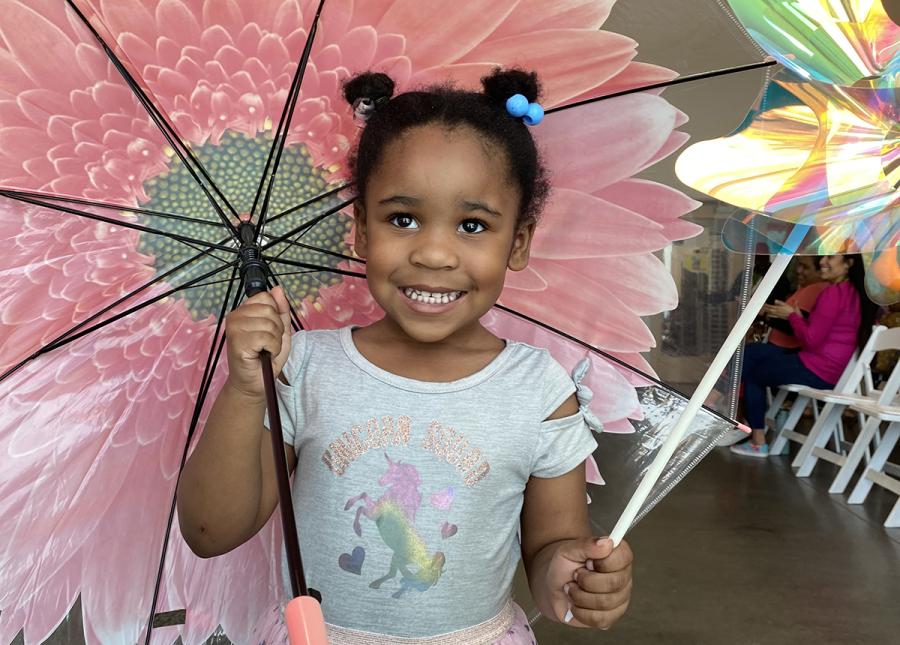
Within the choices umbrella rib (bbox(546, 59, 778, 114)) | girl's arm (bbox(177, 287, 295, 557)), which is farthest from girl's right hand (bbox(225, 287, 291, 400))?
umbrella rib (bbox(546, 59, 778, 114))

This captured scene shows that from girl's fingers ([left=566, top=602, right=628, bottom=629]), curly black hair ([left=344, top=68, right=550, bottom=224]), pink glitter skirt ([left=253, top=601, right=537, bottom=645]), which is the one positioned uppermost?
curly black hair ([left=344, top=68, right=550, bottom=224])

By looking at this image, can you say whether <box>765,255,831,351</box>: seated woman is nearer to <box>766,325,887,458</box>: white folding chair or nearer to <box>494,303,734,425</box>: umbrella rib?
<box>766,325,887,458</box>: white folding chair

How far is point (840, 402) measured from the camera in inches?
152

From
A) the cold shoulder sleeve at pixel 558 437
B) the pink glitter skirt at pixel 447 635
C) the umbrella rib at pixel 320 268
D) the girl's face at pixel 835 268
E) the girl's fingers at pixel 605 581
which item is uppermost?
the umbrella rib at pixel 320 268

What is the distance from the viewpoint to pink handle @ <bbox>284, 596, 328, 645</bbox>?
23.4 inches

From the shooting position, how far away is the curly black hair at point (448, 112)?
1.05 metres

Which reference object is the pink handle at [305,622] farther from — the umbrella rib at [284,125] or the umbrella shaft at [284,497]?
the umbrella rib at [284,125]

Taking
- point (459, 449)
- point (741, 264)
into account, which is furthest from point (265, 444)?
point (741, 264)

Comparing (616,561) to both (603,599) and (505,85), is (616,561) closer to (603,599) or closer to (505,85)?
(603,599)

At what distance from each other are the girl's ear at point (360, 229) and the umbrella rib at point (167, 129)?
15 cm

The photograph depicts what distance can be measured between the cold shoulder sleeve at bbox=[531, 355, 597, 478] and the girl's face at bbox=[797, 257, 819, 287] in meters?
4.08

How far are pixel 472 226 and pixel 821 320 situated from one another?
3.80 m

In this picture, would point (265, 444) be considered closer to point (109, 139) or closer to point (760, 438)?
point (109, 139)

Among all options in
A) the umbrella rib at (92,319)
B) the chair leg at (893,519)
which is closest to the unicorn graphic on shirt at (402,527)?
the umbrella rib at (92,319)
